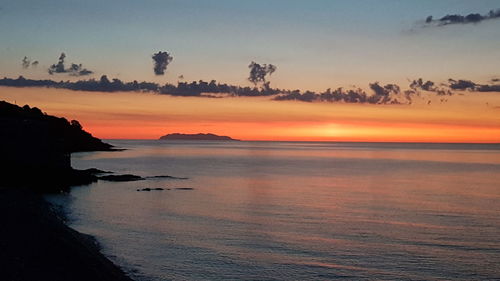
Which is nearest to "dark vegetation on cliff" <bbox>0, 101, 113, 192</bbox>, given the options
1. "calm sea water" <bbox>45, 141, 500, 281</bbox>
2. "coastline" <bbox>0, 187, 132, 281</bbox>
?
"calm sea water" <bbox>45, 141, 500, 281</bbox>

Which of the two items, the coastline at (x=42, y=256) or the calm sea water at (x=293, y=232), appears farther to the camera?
the calm sea water at (x=293, y=232)

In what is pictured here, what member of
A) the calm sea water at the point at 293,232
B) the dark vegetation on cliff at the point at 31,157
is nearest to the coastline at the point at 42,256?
the calm sea water at the point at 293,232

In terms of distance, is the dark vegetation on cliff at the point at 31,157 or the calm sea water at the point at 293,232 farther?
the dark vegetation on cliff at the point at 31,157

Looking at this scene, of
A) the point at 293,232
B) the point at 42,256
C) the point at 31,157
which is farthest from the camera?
the point at 31,157

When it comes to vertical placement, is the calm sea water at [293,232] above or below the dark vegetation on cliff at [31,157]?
below

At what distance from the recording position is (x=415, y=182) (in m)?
91.4

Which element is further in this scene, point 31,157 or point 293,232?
point 31,157

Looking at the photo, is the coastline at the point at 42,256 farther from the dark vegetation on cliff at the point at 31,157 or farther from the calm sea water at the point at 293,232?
the dark vegetation on cliff at the point at 31,157

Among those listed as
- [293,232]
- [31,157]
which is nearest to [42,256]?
[293,232]

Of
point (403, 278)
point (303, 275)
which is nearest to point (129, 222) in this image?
point (303, 275)

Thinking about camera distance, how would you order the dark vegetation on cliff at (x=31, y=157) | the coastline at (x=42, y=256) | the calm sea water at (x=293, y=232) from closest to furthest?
1. the coastline at (x=42, y=256)
2. the calm sea water at (x=293, y=232)
3. the dark vegetation on cliff at (x=31, y=157)

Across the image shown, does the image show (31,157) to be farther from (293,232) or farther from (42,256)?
(42,256)

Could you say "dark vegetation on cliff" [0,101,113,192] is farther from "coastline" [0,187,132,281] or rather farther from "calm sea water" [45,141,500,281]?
"coastline" [0,187,132,281]

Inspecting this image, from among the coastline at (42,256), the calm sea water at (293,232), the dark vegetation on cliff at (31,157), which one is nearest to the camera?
the coastline at (42,256)
